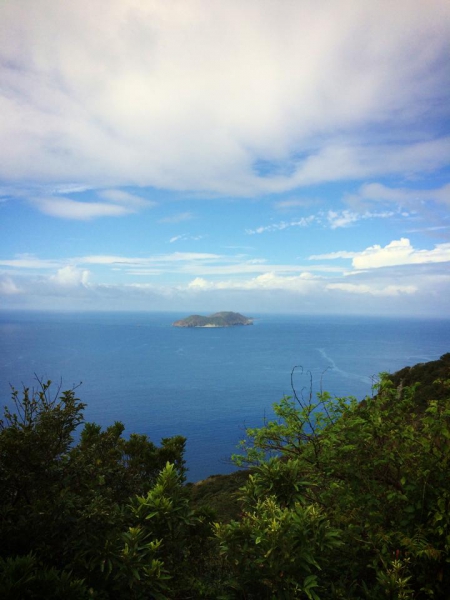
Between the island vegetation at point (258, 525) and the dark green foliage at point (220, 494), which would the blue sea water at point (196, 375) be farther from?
the island vegetation at point (258, 525)

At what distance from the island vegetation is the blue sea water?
1061 inches

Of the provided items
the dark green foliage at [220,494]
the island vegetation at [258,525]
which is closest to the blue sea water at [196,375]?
the dark green foliage at [220,494]

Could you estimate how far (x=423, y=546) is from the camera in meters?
4.41

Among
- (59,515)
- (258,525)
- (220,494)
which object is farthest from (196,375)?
(258,525)

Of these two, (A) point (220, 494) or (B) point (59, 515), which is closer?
(B) point (59, 515)

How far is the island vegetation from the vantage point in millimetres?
4383

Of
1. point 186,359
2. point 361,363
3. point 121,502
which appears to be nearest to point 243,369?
point 186,359

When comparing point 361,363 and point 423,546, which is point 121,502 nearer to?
point 423,546

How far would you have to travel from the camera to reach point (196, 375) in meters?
101

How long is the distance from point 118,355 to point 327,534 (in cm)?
13172

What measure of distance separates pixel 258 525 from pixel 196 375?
3892 inches

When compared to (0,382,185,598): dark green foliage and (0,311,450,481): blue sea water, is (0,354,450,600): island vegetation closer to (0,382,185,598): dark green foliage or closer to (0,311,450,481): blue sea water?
(0,382,185,598): dark green foliage

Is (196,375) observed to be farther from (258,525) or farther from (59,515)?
(258,525)

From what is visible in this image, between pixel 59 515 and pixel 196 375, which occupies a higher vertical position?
pixel 59 515
